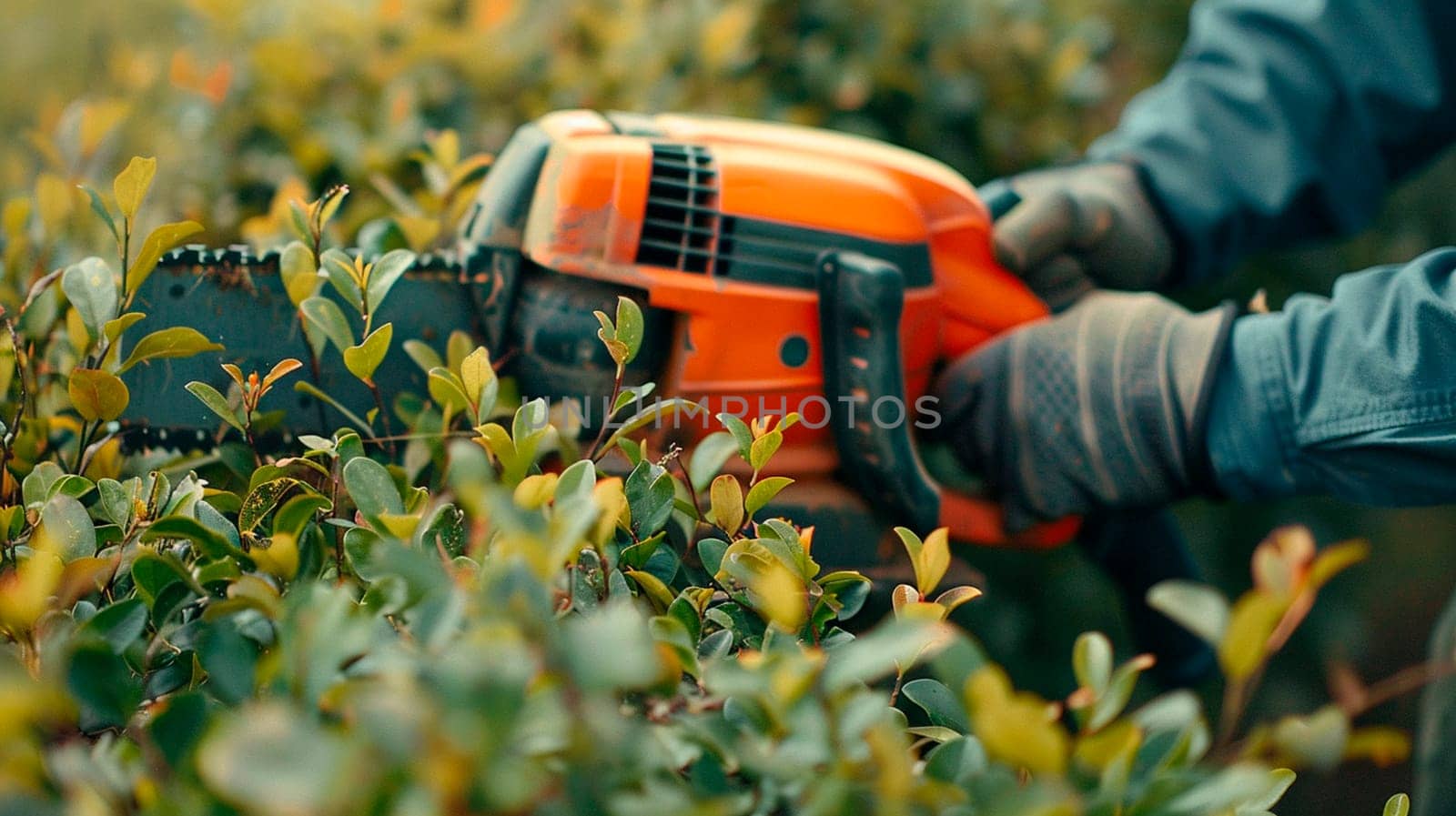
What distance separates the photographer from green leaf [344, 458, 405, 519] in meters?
0.71

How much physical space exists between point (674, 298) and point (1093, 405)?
48 cm

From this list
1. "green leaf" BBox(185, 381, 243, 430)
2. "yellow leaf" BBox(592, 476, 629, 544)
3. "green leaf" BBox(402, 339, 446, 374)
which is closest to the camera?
"yellow leaf" BBox(592, 476, 629, 544)

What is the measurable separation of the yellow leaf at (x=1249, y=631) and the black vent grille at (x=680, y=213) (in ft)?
2.37

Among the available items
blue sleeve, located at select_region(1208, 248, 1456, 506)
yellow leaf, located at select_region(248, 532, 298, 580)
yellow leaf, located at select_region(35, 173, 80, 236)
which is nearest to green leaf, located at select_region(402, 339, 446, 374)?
yellow leaf, located at select_region(248, 532, 298, 580)

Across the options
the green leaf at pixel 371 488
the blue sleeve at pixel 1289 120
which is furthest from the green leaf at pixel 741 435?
the blue sleeve at pixel 1289 120

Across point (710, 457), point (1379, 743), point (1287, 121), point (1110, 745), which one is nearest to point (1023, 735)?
point (1110, 745)

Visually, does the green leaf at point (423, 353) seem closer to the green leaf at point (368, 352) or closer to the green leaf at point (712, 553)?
the green leaf at point (368, 352)

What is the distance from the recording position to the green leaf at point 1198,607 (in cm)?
Result: 49

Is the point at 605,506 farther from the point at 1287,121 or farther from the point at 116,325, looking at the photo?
the point at 1287,121

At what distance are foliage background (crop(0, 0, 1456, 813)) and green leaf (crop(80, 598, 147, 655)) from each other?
607 mm

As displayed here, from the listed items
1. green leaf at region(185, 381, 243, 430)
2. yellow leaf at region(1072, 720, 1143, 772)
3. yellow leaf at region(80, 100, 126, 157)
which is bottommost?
yellow leaf at region(1072, 720, 1143, 772)

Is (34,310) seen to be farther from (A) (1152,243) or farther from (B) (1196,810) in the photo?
(A) (1152,243)

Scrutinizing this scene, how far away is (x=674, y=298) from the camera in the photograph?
3.62ft

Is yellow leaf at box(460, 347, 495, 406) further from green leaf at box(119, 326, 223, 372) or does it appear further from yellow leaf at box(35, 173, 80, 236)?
yellow leaf at box(35, 173, 80, 236)
